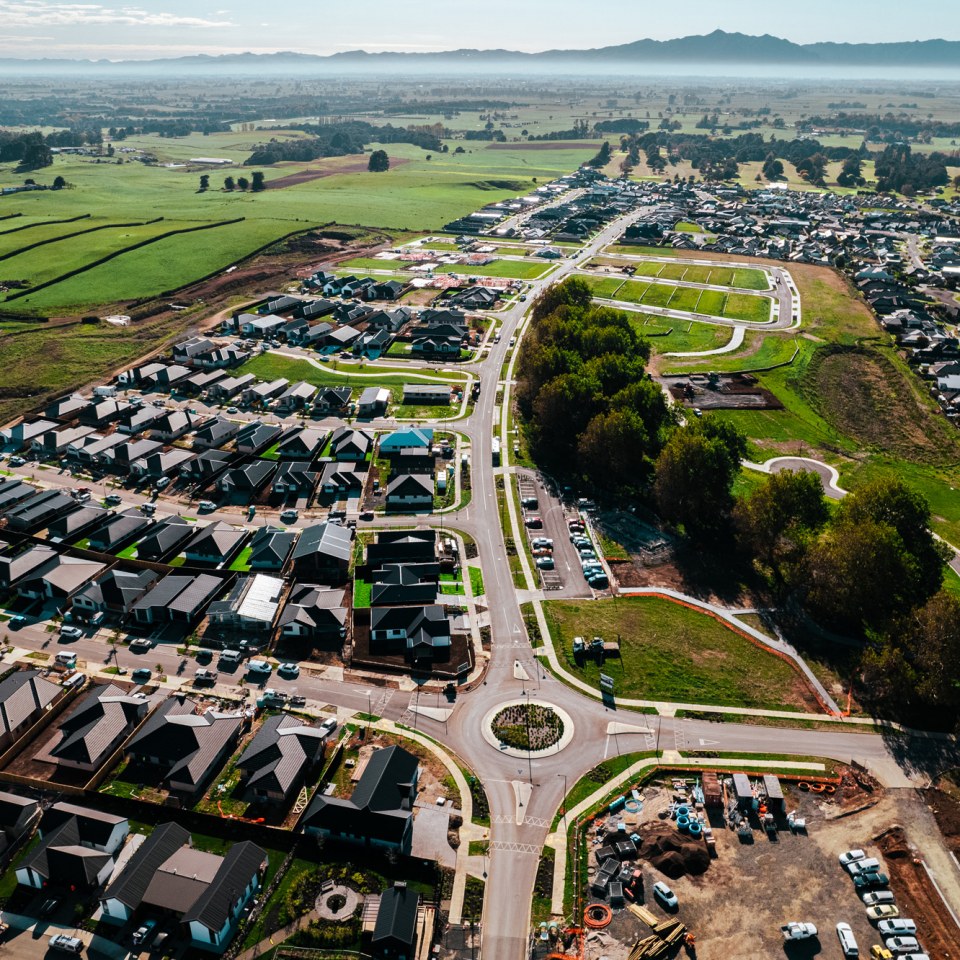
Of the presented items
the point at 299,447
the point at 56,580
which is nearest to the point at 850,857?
the point at 56,580

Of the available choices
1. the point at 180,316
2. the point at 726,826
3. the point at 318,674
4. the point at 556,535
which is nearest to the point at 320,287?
the point at 180,316

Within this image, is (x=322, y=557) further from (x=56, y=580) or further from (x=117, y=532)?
(x=56, y=580)

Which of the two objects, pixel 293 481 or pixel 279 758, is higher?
pixel 293 481

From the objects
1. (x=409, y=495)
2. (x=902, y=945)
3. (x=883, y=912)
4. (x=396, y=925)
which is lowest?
(x=883, y=912)

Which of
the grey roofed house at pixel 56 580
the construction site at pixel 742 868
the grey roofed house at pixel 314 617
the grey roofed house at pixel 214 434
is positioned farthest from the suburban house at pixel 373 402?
the construction site at pixel 742 868

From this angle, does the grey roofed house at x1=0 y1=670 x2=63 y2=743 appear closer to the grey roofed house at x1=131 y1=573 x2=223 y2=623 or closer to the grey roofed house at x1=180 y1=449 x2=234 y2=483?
the grey roofed house at x1=131 y1=573 x2=223 y2=623

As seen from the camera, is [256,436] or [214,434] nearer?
[214,434]

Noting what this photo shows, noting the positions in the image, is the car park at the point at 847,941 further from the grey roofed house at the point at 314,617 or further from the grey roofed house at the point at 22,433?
the grey roofed house at the point at 22,433
